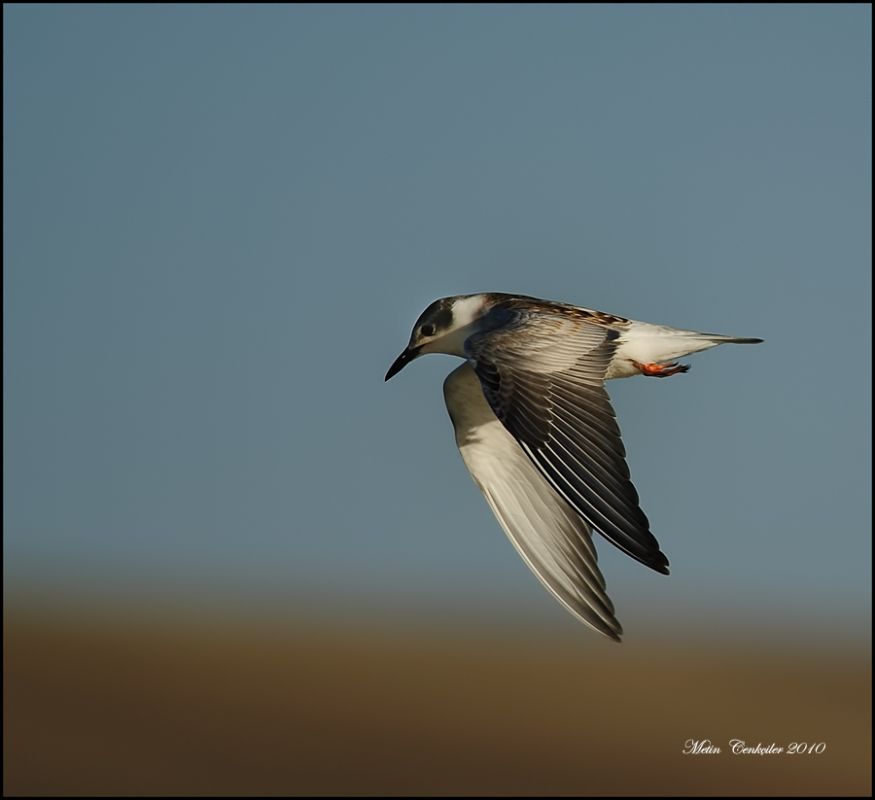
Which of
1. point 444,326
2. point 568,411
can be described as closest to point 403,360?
point 444,326

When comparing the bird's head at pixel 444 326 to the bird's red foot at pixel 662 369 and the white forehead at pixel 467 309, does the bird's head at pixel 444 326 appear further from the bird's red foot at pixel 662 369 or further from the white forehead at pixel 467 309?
the bird's red foot at pixel 662 369

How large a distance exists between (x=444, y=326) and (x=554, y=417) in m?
2.66

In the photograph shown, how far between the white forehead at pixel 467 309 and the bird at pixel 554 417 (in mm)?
12

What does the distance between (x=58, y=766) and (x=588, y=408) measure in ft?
86.5

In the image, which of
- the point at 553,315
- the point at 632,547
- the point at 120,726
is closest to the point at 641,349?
the point at 553,315

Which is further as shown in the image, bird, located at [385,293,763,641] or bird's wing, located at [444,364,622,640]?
bird's wing, located at [444,364,622,640]

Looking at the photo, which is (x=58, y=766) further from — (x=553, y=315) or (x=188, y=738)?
(x=553, y=315)

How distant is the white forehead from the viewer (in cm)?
1255

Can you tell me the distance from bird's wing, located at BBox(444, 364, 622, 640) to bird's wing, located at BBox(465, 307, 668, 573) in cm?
137

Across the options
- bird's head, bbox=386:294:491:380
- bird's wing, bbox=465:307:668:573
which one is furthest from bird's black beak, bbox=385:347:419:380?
bird's wing, bbox=465:307:668:573

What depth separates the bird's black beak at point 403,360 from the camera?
41.7 feet

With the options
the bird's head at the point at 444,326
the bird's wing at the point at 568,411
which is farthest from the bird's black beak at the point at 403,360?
the bird's wing at the point at 568,411

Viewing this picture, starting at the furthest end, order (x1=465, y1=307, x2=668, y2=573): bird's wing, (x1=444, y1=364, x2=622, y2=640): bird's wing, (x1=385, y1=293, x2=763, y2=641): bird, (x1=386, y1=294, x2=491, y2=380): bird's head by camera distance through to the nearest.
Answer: (x1=386, y1=294, x2=491, y2=380): bird's head
(x1=444, y1=364, x2=622, y2=640): bird's wing
(x1=385, y1=293, x2=763, y2=641): bird
(x1=465, y1=307, x2=668, y2=573): bird's wing

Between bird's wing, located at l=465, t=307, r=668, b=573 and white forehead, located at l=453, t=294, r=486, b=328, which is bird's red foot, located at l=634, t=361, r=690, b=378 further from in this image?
white forehead, located at l=453, t=294, r=486, b=328
